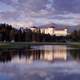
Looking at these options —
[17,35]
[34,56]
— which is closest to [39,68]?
[34,56]

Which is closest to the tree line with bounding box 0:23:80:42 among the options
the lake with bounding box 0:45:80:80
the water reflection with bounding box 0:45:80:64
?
the water reflection with bounding box 0:45:80:64

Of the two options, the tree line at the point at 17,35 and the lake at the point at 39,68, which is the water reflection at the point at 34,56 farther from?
the tree line at the point at 17,35

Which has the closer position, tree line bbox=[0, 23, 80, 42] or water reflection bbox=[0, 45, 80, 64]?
water reflection bbox=[0, 45, 80, 64]

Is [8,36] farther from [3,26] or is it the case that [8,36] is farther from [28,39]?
[28,39]

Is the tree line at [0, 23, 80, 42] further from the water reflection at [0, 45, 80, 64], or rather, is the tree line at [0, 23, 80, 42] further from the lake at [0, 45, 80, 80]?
the lake at [0, 45, 80, 80]

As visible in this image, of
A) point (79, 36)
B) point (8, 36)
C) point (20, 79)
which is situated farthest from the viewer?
point (79, 36)

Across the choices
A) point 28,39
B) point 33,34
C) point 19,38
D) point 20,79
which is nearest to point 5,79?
point 20,79

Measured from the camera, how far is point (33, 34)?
189750mm

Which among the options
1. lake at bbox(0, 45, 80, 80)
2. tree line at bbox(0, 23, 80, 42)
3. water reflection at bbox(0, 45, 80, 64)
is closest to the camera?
lake at bbox(0, 45, 80, 80)

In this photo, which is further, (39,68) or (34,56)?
(34,56)

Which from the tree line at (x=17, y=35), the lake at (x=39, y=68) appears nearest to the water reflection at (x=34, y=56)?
the lake at (x=39, y=68)

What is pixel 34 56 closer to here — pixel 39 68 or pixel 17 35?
pixel 39 68

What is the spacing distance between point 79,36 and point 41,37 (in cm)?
3330

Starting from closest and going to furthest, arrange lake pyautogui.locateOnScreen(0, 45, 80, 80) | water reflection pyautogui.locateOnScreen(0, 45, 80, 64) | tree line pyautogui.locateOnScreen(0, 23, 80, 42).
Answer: lake pyautogui.locateOnScreen(0, 45, 80, 80) → water reflection pyautogui.locateOnScreen(0, 45, 80, 64) → tree line pyautogui.locateOnScreen(0, 23, 80, 42)
